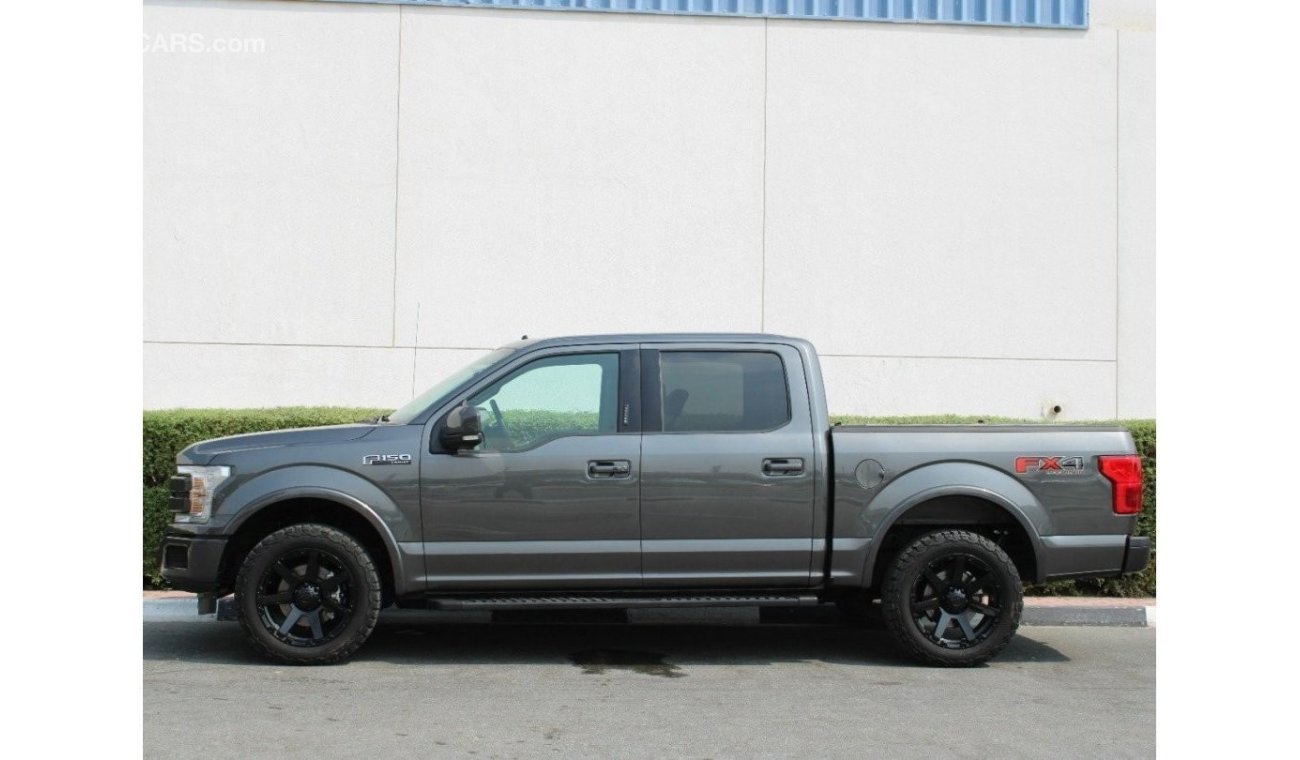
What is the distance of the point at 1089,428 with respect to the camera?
8227mm

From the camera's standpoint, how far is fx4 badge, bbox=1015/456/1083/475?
8.02m

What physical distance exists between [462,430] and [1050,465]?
3.44 meters

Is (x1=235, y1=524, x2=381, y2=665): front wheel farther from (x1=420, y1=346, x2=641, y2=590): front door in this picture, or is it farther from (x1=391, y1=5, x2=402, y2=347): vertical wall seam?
(x1=391, y1=5, x2=402, y2=347): vertical wall seam

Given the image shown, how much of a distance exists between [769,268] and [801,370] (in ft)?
16.5

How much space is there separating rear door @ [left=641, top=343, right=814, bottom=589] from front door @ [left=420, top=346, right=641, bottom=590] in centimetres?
13

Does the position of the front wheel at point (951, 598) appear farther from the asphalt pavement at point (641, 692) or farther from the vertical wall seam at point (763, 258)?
the vertical wall seam at point (763, 258)

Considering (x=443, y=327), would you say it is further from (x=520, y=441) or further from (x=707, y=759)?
(x=707, y=759)

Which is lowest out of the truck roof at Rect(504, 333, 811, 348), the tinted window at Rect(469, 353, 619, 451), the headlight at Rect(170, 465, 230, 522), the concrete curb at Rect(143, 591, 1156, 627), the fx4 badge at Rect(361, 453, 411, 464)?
the concrete curb at Rect(143, 591, 1156, 627)

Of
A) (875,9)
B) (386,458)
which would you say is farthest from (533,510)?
(875,9)

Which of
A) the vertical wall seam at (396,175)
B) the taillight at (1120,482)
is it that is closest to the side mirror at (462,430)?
the taillight at (1120,482)

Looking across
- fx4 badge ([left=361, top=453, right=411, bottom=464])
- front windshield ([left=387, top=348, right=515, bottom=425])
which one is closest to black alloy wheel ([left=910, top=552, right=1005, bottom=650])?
front windshield ([left=387, top=348, right=515, bottom=425])

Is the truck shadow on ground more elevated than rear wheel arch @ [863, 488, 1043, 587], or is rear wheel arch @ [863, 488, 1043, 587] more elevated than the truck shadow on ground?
rear wheel arch @ [863, 488, 1043, 587]

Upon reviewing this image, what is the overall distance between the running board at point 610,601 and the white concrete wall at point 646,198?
5.17 metres

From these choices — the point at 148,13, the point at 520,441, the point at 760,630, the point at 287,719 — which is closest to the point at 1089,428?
the point at 760,630
